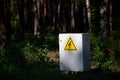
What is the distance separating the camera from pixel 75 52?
12.6 metres

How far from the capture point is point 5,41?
19266 millimetres

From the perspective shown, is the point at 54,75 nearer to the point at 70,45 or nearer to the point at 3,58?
the point at 70,45

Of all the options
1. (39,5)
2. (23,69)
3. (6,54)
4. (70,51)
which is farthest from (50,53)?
(39,5)

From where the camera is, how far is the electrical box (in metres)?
12.6

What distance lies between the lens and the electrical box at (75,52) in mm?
12570

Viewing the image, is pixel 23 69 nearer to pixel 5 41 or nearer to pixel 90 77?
pixel 90 77

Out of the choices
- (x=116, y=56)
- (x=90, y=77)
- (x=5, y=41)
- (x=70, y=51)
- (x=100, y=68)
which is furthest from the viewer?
(x=5, y=41)

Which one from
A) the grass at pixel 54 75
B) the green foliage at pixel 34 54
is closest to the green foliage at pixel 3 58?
the green foliage at pixel 34 54

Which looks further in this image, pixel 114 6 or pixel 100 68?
pixel 114 6

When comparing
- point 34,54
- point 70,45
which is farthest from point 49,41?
point 70,45

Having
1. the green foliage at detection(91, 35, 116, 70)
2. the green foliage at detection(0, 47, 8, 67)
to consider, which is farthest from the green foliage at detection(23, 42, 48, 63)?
the green foliage at detection(91, 35, 116, 70)

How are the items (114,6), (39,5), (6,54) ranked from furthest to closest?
1. (114,6)
2. (39,5)
3. (6,54)

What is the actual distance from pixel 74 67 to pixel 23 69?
2196 mm

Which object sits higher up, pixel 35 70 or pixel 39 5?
pixel 39 5
